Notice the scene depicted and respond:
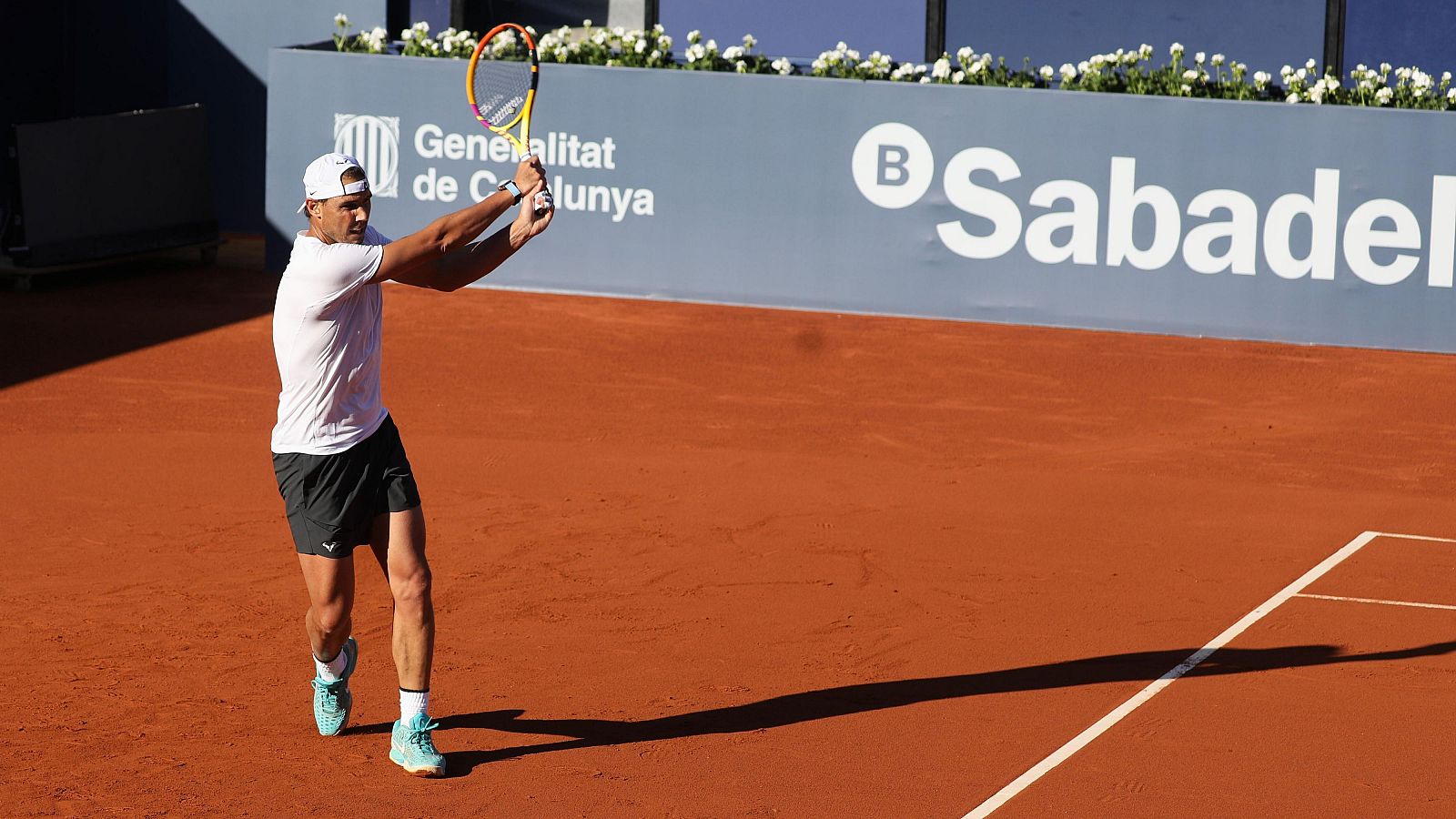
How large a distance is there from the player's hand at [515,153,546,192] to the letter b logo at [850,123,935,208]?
9602 millimetres

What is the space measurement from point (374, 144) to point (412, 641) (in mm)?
11061

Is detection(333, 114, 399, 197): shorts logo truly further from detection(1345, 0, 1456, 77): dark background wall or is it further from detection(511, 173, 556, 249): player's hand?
detection(511, 173, 556, 249): player's hand

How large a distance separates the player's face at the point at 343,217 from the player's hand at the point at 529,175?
1.72 feet

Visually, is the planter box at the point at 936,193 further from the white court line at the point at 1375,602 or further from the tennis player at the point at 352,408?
the tennis player at the point at 352,408

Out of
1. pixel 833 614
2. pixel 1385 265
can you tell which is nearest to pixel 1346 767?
pixel 833 614

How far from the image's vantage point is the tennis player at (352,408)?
6.06 metres

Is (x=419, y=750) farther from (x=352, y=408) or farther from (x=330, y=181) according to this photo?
(x=330, y=181)

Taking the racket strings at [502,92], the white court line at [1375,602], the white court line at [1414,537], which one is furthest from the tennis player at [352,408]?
the white court line at [1414,537]

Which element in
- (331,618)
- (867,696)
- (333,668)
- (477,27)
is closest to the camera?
(331,618)

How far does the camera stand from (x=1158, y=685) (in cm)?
732

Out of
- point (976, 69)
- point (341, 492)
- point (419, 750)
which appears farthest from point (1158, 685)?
point (976, 69)

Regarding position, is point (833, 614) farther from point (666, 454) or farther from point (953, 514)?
point (666, 454)

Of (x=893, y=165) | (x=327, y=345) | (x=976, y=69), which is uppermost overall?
(x=976, y=69)

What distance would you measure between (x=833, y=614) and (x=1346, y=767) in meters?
2.49
